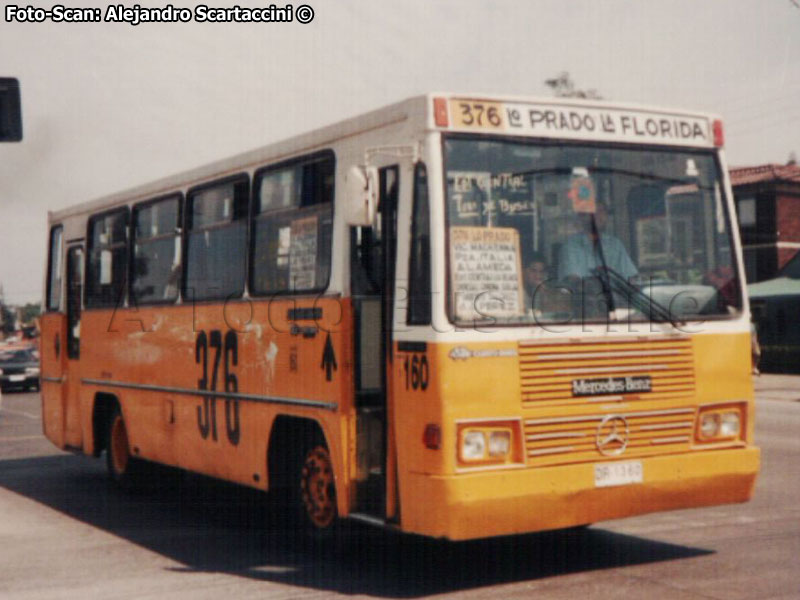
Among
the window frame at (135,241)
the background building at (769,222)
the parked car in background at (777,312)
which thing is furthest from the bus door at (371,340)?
the background building at (769,222)

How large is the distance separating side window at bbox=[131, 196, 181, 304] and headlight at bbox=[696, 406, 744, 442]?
534 centimetres

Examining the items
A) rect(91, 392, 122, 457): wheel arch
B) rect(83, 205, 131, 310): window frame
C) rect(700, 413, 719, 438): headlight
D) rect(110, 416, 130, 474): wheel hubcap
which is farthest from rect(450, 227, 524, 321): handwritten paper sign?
rect(91, 392, 122, 457): wheel arch

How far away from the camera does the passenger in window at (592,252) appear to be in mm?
7688

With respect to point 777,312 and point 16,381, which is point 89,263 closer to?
point 16,381

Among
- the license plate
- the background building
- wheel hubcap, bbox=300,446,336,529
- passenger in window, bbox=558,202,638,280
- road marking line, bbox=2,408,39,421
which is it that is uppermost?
the background building

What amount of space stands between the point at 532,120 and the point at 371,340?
1853mm

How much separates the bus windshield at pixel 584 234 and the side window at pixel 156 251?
15.0 ft

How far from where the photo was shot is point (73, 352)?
14.0 m

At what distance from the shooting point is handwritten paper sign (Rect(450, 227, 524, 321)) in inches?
290

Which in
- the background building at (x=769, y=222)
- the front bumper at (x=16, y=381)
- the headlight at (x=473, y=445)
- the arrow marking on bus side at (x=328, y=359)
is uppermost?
the background building at (x=769, y=222)

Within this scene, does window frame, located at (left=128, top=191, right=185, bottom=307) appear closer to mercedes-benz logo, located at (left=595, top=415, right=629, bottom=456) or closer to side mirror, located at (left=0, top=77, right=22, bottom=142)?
side mirror, located at (left=0, top=77, right=22, bottom=142)

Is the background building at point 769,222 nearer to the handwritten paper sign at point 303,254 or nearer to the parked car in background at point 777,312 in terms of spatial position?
the parked car in background at point 777,312

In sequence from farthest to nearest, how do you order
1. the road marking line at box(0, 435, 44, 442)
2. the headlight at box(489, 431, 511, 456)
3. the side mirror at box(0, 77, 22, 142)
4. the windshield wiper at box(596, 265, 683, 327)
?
1. the road marking line at box(0, 435, 44, 442)
2. the side mirror at box(0, 77, 22, 142)
3. the windshield wiper at box(596, 265, 683, 327)
4. the headlight at box(489, 431, 511, 456)

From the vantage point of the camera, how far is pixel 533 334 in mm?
7465
